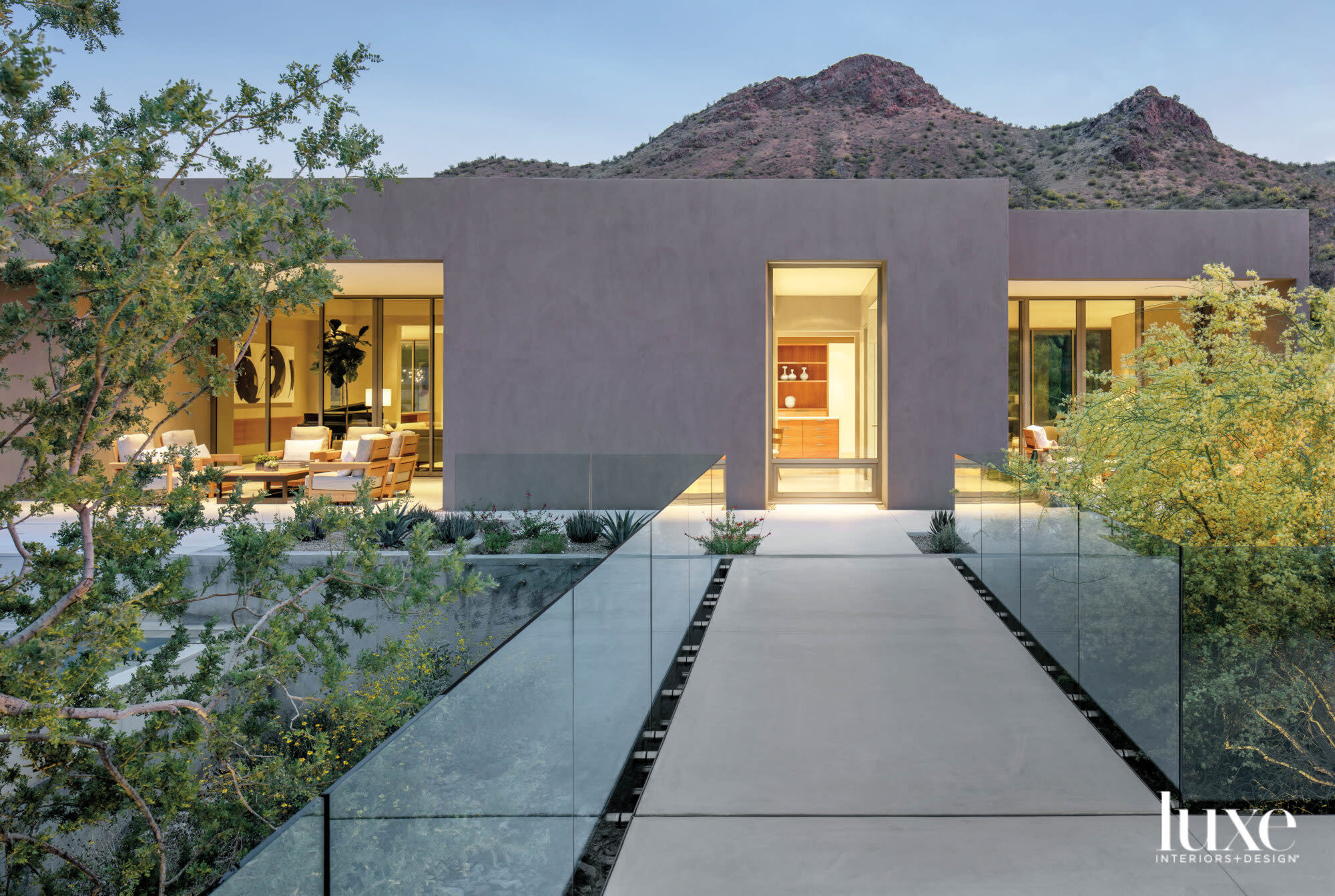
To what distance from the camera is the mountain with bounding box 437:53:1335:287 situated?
45.3 meters

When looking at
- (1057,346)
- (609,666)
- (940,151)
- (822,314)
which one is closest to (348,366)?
(822,314)

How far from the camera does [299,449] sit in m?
12.6

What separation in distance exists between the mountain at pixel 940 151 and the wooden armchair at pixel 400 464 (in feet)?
107

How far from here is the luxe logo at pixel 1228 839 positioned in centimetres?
284

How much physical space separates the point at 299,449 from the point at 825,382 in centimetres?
765

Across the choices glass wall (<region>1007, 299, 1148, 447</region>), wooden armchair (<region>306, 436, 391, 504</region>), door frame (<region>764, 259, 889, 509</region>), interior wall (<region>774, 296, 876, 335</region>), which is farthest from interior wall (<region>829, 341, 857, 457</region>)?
wooden armchair (<region>306, 436, 391, 504</region>)

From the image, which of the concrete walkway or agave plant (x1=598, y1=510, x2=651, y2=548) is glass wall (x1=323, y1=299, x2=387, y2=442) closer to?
agave plant (x1=598, y1=510, x2=651, y2=548)

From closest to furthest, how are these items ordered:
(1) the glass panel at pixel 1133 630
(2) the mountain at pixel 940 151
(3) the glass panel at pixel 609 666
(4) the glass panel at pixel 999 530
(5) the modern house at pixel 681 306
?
(3) the glass panel at pixel 609 666 → (1) the glass panel at pixel 1133 630 → (4) the glass panel at pixel 999 530 → (5) the modern house at pixel 681 306 → (2) the mountain at pixel 940 151

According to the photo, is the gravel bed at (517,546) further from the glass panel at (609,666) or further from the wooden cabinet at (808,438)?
the glass panel at (609,666)

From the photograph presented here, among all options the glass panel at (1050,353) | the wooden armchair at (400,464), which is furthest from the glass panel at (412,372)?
the glass panel at (1050,353)

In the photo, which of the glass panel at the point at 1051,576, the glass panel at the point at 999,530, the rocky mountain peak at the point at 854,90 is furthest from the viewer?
the rocky mountain peak at the point at 854,90

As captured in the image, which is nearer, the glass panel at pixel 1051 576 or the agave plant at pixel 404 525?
the glass panel at pixel 1051 576

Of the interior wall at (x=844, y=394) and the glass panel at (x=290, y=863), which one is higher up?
the interior wall at (x=844, y=394)

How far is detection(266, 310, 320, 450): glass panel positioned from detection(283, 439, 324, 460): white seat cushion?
3.10m
